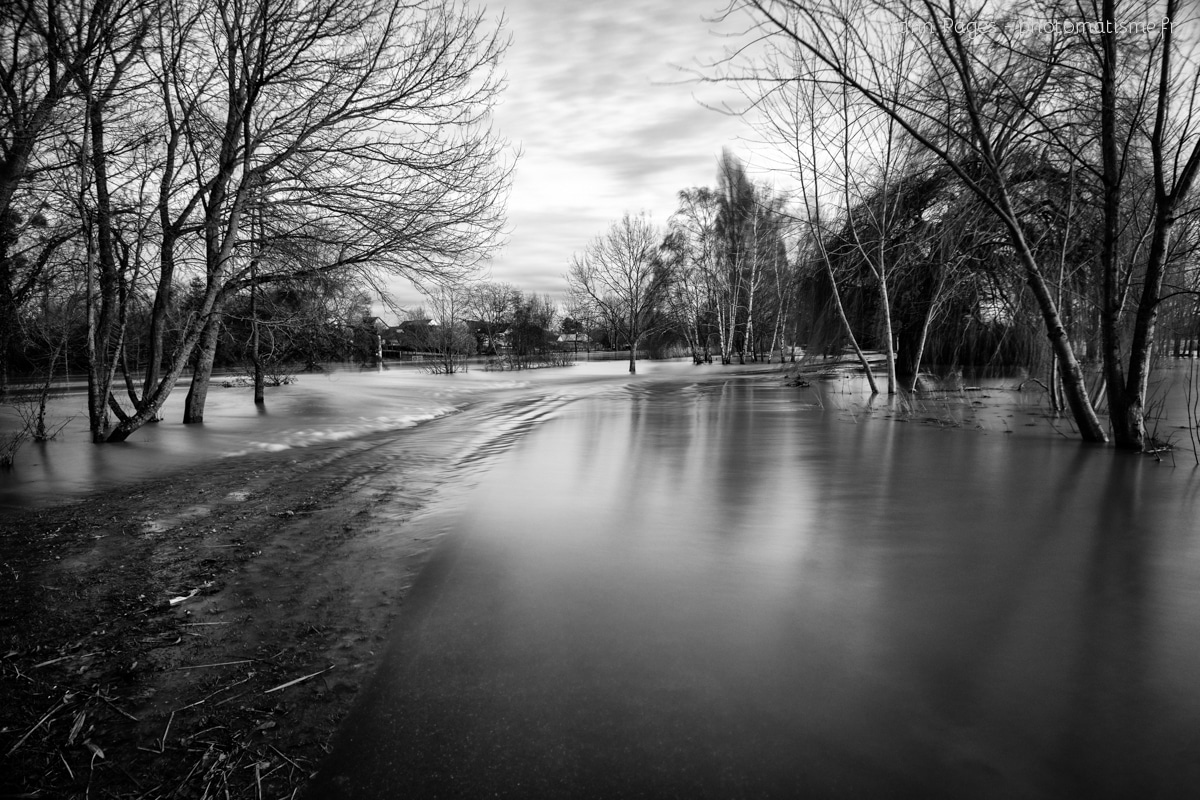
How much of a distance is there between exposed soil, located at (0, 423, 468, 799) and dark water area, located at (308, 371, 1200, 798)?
0.25m

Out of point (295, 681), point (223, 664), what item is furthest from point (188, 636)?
point (295, 681)

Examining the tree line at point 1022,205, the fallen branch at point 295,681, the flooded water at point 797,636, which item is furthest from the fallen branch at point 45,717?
the tree line at point 1022,205

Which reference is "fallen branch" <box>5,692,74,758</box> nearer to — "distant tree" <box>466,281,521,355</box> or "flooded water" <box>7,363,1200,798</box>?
"flooded water" <box>7,363,1200,798</box>

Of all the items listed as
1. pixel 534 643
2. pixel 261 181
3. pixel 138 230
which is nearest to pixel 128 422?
pixel 138 230

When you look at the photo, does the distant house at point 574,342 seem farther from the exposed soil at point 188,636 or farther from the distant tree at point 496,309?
the exposed soil at point 188,636

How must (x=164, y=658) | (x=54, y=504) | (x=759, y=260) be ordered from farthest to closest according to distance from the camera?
(x=759, y=260)
(x=54, y=504)
(x=164, y=658)

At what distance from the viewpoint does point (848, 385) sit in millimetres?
18625

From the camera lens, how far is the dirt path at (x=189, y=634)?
1.96 metres

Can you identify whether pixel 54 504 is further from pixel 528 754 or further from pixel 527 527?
pixel 528 754

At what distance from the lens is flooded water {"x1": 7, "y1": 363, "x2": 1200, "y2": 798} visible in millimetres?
1999

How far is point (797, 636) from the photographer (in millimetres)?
2873

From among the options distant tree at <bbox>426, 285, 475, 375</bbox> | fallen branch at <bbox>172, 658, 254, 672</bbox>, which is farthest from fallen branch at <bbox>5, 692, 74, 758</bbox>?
distant tree at <bbox>426, 285, 475, 375</bbox>

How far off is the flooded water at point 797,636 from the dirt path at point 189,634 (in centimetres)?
23

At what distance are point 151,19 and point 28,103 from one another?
5.52 feet
